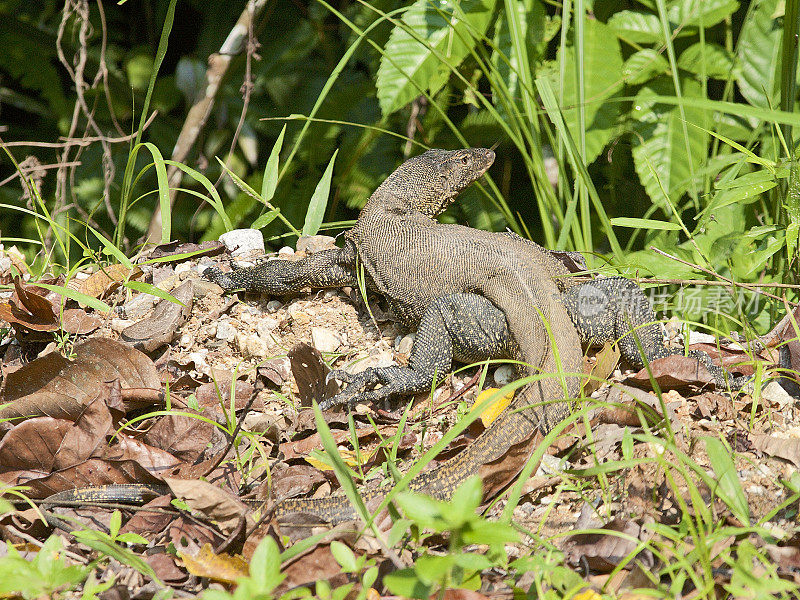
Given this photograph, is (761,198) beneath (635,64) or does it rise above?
beneath

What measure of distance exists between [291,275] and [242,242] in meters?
0.73

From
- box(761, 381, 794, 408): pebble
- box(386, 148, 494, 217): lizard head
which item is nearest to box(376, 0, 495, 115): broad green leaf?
box(386, 148, 494, 217): lizard head

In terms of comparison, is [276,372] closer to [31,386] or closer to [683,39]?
[31,386]

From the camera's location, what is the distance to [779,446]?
2381 millimetres

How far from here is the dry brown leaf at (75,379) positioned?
260 centimetres

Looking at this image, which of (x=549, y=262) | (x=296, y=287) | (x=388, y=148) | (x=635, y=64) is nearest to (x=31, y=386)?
(x=296, y=287)

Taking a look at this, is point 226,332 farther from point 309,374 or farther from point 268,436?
point 268,436

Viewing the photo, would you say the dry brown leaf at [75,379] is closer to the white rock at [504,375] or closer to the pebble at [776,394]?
the white rock at [504,375]

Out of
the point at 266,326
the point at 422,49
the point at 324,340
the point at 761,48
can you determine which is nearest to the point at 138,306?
the point at 266,326

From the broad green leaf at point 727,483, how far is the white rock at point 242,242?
307 centimetres

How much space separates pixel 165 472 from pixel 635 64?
3.62 meters

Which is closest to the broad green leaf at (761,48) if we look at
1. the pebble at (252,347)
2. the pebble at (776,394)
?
the pebble at (776,394)

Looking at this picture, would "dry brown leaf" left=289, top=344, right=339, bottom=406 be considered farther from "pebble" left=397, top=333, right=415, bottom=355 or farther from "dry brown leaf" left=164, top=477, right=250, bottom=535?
"dry brown leaf" left=164, top=477, right=250, bottom=535

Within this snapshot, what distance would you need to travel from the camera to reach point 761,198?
13.4ft
